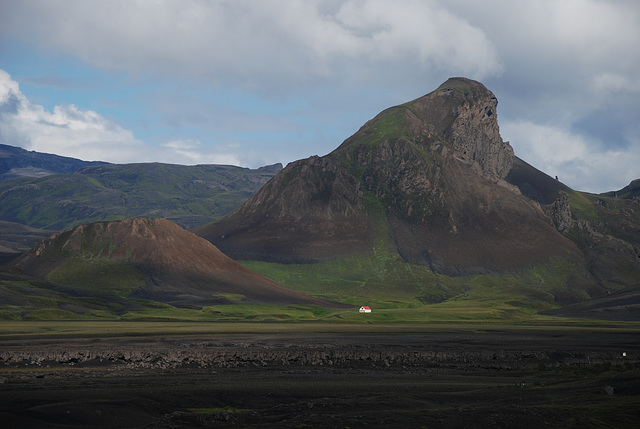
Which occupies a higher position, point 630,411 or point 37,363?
point 630,411

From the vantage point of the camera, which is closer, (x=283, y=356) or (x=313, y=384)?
(x=313, y=384)

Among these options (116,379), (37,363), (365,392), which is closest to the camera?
(365,392)

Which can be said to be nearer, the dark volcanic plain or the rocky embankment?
the dark volcanic plain

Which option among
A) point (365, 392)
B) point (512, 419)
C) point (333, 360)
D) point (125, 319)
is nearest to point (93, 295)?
point (125, 319)

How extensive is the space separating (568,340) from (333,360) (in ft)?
181

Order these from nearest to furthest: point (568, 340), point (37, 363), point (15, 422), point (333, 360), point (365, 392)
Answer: point (15, 422) → point (365, 392) → point (37, 363) → point (333, 360) → point (568, 340)

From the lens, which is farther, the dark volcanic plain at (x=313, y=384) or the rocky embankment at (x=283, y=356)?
the rocky embankment at (x=283, y=356)

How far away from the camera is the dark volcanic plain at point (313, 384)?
44312 mm

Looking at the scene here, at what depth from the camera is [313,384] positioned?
201ft

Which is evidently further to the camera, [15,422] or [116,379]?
[116,379]

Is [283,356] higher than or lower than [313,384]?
lower

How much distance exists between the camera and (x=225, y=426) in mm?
42781

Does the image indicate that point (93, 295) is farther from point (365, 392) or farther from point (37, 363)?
point (365, 392)

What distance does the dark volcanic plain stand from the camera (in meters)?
44.3
